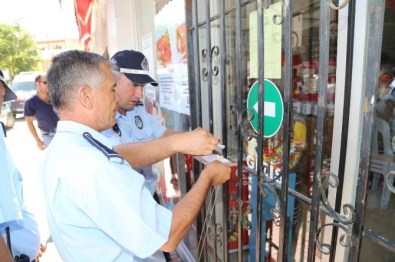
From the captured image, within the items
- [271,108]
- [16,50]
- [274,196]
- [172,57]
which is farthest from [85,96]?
[16,50]

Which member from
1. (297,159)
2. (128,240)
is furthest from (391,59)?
(128,240)

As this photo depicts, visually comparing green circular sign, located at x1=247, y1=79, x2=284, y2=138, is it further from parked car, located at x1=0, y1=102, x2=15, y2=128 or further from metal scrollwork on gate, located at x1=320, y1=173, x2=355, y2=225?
parked car, located at x1=0, y1=102, x2=15, y2=128

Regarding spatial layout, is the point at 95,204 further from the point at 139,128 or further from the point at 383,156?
the point at 139,128

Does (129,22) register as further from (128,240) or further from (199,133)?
(128,240)

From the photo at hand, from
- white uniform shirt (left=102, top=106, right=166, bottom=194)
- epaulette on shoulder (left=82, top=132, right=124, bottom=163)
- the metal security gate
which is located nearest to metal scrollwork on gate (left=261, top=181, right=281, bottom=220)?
the metal security gate

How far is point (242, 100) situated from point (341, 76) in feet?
1.67

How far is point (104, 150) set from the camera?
1.14 meters

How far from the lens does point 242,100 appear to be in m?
1.55

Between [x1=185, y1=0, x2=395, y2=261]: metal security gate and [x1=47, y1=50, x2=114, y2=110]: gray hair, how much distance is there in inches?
26.0

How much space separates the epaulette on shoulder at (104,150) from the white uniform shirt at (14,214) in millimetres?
983

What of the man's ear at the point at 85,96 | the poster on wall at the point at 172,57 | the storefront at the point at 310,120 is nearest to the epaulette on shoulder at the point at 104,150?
the man's ear at the point at 85,96

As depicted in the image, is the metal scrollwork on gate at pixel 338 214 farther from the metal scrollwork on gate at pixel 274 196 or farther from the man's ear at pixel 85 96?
the man's ear at pixel 85 96

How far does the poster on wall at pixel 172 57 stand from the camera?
2.64 meters

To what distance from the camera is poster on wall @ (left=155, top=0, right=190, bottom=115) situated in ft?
8.66
